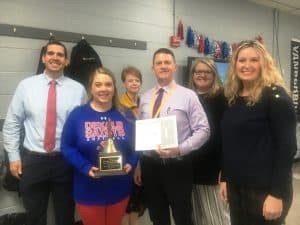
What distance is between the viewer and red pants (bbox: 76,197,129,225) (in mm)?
1964

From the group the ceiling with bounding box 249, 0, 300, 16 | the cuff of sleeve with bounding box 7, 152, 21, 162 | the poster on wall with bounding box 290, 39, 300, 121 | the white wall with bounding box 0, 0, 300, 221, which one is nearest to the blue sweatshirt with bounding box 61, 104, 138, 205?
the cuff of sleeve with bounding box 7, 152, 21, 162

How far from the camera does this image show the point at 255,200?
1587 mm

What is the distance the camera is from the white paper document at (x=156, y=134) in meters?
1.95

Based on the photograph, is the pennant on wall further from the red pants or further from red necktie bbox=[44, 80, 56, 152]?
red necktie bbox=[44, 80, 56, 152]

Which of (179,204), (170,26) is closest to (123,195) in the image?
(179,204)

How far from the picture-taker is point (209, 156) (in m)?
2.24

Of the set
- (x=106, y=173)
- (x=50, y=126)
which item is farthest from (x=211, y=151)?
(x=50, y=126)

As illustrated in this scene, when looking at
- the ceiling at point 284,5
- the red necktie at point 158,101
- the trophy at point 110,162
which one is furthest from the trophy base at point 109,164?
the ceiling at point 284,5

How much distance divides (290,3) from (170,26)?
2.30 meters

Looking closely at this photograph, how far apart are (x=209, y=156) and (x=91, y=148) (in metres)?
0.85

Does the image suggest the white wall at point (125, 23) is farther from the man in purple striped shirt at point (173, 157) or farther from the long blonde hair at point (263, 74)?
the long blonde hair at point (263, 74)

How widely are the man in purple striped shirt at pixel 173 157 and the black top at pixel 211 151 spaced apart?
14 cm

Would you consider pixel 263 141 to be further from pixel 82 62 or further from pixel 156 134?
pixel 82 62

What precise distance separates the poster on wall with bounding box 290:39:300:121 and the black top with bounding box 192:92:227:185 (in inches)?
157
